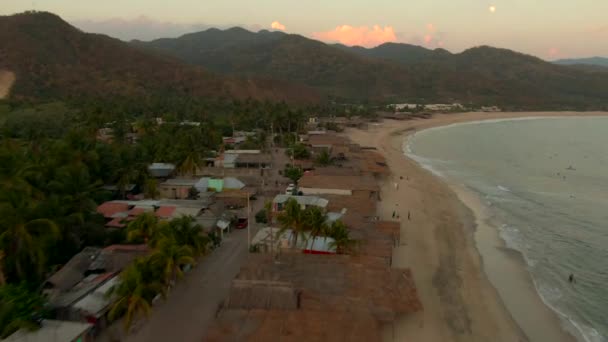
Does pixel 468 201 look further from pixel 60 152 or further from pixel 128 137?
pixel 128 137

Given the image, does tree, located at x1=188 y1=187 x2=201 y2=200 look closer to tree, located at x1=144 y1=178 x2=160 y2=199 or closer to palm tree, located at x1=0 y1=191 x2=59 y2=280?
tree, located at x1=144 y1=178 x2=160 y2=199

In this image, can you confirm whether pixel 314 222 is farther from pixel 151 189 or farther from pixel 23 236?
pixel 151 189

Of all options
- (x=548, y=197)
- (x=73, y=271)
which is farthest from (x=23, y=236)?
(x=548, y=197)

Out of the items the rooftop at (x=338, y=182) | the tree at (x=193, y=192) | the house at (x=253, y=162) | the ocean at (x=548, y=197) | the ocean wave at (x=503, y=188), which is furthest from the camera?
the ocean wave at (x=503, y=188)

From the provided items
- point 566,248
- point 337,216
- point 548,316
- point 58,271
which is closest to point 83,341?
point 58,271

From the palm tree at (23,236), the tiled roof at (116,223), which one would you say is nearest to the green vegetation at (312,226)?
the tiled roof at (116,223)

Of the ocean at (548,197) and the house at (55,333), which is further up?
the house at (55,333)

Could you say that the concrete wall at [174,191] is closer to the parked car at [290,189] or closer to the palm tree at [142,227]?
the parked car at [290,189]
